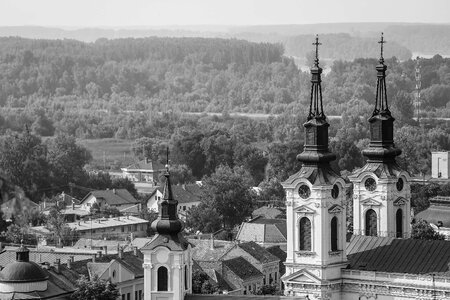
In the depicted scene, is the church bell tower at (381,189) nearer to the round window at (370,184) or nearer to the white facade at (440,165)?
the round window at (370,184)

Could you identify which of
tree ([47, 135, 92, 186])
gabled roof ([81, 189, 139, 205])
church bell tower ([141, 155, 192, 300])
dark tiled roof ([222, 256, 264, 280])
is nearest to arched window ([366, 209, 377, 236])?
church bell tower ([141, 155, 192, 300])

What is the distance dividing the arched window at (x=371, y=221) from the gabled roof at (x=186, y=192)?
172 feet

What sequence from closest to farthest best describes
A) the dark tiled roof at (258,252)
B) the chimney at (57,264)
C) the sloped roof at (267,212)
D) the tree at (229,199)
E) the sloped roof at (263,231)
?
1. the chimney at (57,264)
2. the dark tiled roof at (258,252)
3. the sloped roof at (263,231)
4. the sloped roof at (267,212)
5. the tree at (229,199)

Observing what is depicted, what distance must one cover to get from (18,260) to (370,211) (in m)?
13.2

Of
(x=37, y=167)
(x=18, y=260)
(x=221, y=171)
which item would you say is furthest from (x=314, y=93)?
(x=37, y=167)

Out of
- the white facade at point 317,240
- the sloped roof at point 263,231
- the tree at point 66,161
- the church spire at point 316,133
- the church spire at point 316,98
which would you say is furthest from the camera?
the tree at point 66,161

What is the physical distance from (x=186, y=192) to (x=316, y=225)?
60852 millimetres

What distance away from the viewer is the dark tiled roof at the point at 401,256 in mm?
54531

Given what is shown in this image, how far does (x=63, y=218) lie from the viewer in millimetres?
96812

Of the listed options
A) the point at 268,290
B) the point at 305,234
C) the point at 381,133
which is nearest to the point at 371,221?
the point at 381,133

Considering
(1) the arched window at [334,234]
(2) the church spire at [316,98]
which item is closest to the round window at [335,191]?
(1) the arched window at [334,234]

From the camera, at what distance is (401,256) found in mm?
54906

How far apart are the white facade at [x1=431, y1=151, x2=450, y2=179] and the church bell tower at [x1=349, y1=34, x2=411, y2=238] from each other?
7244cm

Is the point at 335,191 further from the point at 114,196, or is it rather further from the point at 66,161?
the point at 66,161
